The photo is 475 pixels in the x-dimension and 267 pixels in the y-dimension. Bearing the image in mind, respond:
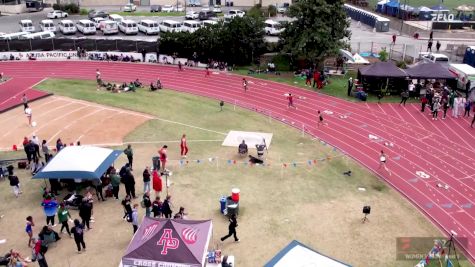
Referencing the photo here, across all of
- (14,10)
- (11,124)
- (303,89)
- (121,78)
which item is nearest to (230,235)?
(11,124)

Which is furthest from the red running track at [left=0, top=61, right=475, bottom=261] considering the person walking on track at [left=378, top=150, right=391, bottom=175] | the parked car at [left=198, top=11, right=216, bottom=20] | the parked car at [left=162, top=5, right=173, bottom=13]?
the parked car at [left=162, top=5, right=173, bottom=13]

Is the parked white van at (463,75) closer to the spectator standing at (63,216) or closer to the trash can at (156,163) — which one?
the trash can at (156,163)

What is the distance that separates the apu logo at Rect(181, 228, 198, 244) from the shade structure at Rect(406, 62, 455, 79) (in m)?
26.8

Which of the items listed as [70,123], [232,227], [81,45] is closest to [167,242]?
[232,227]

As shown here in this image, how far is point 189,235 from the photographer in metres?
14.8

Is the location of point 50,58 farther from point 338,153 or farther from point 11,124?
point 338,153

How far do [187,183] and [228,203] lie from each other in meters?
3.50

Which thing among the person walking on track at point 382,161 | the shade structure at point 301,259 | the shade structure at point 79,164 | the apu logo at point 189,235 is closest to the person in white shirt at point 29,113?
the shade structure at point 79,164

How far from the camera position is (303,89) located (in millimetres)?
37906

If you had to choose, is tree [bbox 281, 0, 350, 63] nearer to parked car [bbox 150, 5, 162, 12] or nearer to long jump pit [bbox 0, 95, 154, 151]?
long jump pit [bbox 0, 95, 154, 151]

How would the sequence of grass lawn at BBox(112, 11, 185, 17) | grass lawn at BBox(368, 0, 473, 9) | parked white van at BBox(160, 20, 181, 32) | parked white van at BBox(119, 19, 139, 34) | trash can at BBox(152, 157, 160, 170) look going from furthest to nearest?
1. grass lawn at BBox(368, 0, 473, 9)
2. grass lawn at BBox(112, 11, 185, 17)
3. parked white van at BBox(119, 19, 139, 34)
4. parked white van at BBox(160, 20, 181, 32)
5. trash can at BBox(152, 157, 160, 170)

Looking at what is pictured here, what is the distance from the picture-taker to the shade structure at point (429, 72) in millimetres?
35656

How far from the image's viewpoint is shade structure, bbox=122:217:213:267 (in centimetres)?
1409

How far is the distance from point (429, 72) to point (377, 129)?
10.1m
